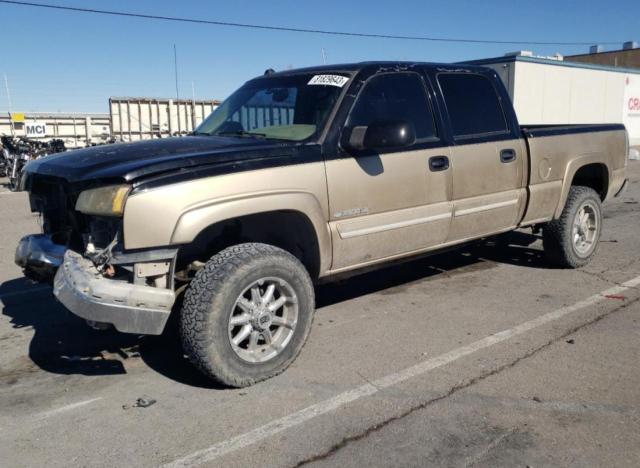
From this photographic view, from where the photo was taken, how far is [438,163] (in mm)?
4691

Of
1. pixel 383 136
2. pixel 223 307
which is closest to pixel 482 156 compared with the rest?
pixel 383 136

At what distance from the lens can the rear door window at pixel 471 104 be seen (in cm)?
502

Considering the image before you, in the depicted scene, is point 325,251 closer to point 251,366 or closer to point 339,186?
point 339,186

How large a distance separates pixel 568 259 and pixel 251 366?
3.94 m

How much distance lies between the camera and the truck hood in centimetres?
336

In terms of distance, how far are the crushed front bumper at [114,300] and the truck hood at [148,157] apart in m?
0.56

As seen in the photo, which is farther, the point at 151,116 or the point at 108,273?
the point at 151,116

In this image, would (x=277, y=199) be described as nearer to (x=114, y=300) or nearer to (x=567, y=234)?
(x=114, y=300)

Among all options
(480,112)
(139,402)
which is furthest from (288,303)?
(480,112)

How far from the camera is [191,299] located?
344 centimetres

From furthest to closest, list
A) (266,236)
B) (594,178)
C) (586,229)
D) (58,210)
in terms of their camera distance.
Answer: (594,178), (586,229), (266,236), (58,210)

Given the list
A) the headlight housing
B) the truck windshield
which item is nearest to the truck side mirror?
the truck windshield

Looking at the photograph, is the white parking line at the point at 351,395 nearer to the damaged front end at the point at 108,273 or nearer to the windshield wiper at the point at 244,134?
the damaged front end at the point at 108,273

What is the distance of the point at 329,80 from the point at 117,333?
256 centimetres
